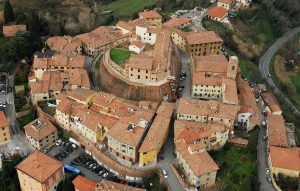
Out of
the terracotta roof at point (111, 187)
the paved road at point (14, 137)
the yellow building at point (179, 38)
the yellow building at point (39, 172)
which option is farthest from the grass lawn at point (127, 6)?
the terracotta roof at point (111, 187)

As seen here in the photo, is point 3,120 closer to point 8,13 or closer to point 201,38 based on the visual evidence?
point 8,13

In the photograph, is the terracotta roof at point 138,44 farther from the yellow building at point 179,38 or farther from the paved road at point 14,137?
the paved road at point 14,137

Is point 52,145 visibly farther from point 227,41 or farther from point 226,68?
point 227,41

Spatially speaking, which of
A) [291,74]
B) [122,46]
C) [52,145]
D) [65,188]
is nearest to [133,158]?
[65,188]

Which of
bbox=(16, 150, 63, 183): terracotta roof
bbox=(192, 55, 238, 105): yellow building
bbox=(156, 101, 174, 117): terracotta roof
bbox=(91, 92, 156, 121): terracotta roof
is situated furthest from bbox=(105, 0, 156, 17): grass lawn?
bbox=(16, 150, 63, 183): terracotta roof

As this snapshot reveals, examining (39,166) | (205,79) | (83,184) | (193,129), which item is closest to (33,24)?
(205,79)

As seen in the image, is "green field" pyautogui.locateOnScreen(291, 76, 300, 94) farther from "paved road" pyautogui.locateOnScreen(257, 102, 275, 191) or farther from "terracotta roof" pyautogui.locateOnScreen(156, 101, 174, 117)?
"terracotta roof" pyautogui.locateOnScreen(156, 101, 174, 117)
